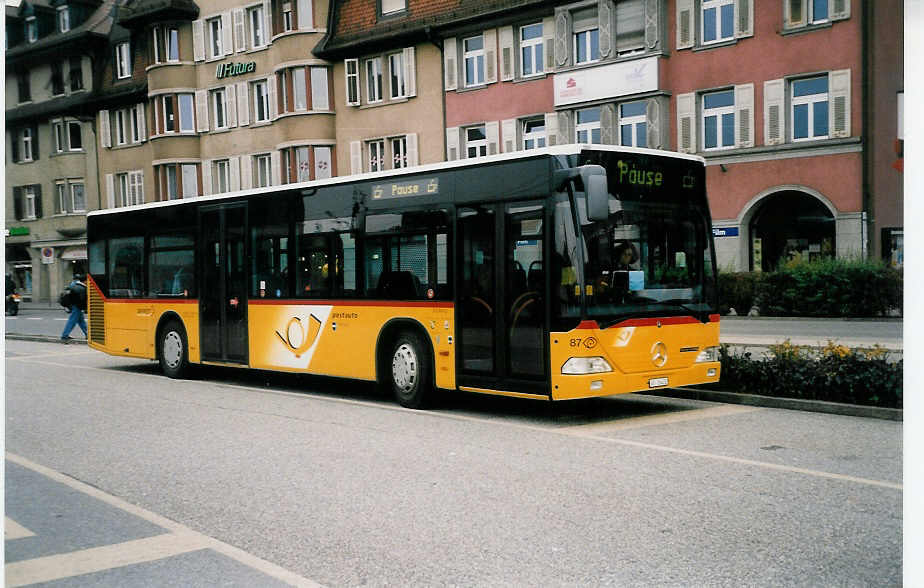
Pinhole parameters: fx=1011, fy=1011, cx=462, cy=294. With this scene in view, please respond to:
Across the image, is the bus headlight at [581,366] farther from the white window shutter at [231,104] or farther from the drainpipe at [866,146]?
the white window shutter at [231,104]

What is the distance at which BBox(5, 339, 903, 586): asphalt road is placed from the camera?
533 centimetres

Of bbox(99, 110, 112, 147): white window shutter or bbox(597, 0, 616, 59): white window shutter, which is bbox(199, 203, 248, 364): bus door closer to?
bbox(597, 0, 616, 59): white window shutter

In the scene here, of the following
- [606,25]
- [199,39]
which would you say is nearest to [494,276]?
[606,25]

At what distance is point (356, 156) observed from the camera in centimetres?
3959

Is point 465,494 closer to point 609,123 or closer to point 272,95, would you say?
point 609,123

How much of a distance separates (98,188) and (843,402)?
47217 millimetres

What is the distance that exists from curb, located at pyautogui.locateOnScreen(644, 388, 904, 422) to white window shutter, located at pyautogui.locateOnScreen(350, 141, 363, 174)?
2805cm

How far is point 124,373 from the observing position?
17719 millimetres

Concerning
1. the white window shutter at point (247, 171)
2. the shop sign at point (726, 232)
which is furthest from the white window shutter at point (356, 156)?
the shop sign at point (726, 232)

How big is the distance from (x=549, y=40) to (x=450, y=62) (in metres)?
4.47

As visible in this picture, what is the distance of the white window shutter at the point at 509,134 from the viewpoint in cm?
3475

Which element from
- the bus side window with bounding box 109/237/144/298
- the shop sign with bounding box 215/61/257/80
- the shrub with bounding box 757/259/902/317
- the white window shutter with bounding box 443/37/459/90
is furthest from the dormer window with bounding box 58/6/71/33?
the shrub with bounding box 757/259/902/317

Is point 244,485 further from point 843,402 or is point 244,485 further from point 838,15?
point 838,15

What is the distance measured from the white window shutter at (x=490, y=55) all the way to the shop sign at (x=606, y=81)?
9.55ft
